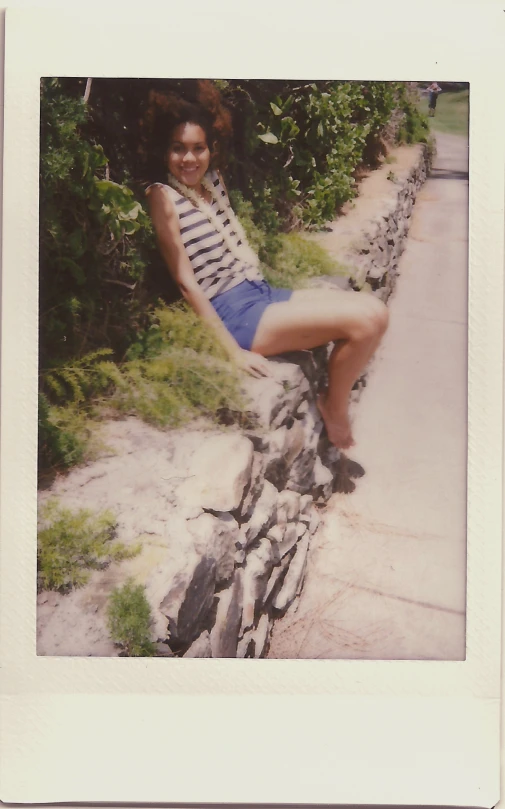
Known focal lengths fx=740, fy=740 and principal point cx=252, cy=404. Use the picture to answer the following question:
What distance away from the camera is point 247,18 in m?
1.93

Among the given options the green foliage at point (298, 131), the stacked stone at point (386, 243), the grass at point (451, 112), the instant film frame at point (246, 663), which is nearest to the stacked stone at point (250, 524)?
the instant film frame at point (246, 663)

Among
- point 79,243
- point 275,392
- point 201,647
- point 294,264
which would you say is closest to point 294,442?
point 275,392

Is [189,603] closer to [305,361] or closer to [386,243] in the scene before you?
[305,361]

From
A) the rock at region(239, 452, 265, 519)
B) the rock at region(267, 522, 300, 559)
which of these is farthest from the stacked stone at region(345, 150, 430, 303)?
the rock at region(267, 522, 300, 559)

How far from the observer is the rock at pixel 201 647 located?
1895 mm

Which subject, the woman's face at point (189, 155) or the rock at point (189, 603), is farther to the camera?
the woman's face at point (189, 155)

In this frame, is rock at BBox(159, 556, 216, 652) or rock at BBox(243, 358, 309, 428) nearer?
rock at BBox(159, 556, 216, 652)

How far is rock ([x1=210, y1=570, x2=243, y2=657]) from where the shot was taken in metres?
1.90

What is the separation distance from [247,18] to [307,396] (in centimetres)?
100

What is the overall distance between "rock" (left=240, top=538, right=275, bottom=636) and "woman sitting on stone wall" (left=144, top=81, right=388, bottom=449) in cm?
35

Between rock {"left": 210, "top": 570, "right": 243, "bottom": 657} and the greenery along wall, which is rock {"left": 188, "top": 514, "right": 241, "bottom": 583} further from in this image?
the greenery along wall

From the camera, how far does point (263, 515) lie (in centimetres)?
194

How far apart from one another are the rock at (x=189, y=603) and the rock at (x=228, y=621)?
Answer: 34mm

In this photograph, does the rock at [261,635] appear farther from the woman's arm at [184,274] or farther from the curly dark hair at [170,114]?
the curly dark hair at [170,114]
